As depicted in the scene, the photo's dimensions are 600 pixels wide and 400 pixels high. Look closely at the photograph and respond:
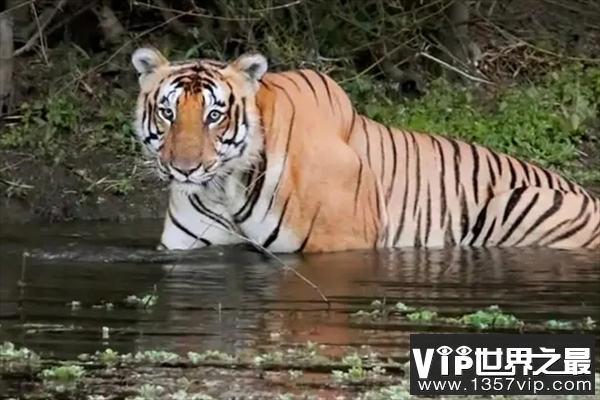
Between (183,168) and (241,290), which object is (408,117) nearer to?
(183,168)

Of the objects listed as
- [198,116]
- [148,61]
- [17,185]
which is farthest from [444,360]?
[17,185]

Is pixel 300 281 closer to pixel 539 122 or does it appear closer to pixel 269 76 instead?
pixel 269 76

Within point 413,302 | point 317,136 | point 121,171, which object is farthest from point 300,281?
point 121,171

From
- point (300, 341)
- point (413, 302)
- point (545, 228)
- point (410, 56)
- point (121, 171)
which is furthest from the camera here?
point (410, 56)

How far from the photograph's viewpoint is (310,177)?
29.0ft

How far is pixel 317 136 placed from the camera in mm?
8969

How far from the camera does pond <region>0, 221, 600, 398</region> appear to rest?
5.99 meters

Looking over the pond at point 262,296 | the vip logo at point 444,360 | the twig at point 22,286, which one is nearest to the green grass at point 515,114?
the pond at point 262,296

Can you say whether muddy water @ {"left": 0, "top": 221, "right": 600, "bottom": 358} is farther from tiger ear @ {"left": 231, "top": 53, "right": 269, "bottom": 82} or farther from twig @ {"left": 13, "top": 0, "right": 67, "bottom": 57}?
twig @ {"left": 13, "top": 0, "right": 67, "bottom": 57}

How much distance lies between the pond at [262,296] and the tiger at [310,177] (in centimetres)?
18

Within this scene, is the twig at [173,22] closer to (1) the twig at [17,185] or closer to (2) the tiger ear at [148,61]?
(1) the twig at [17,185]

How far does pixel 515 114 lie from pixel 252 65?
3.69m

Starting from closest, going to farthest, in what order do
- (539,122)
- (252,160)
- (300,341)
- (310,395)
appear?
1. (310,395)
2. (300,341)
3. (252,160)
4. (539,122)

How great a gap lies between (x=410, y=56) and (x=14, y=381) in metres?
7.92
